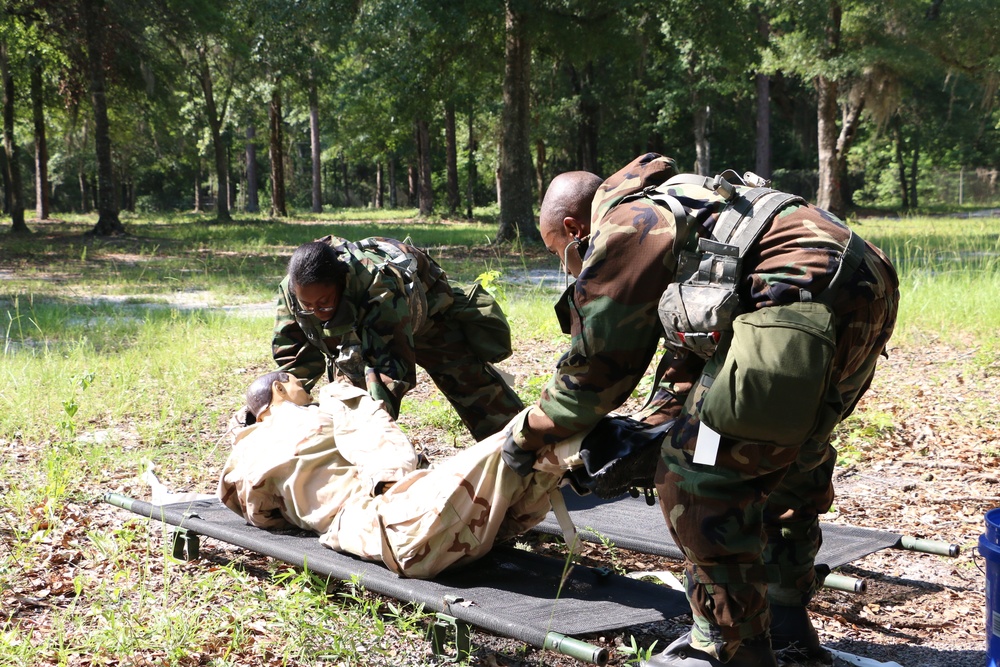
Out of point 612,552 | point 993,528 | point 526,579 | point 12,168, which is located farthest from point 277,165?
point 993,528

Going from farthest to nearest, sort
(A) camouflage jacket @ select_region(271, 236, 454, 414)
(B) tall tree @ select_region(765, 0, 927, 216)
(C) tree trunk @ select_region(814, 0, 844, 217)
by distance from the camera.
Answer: (C) tree trunk @ select_region(814, 0, 844, 217), (B) tall tree @ select_region(765, 0, 927, 216), (A) camouflage jacket @ select_region(271, 236, 454, 414)

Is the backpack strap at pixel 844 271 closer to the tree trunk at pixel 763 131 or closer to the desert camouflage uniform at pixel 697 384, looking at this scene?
the desert camouflage uniform at pixel 697 384

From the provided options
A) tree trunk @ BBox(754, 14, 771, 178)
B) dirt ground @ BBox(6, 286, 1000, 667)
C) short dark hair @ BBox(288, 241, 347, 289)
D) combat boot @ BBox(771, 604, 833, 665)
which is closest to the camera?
combat boot @ BBox(771, 604, 833, 665)

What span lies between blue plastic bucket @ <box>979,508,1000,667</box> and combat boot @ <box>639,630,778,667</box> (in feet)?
2.06

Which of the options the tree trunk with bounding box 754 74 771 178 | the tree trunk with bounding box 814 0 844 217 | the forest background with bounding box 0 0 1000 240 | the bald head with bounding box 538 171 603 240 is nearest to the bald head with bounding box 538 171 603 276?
Answer: the bald head with bounding box 538 171 603 240

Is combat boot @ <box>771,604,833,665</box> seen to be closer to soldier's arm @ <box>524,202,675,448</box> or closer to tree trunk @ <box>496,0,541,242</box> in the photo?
soldier's arm @ <box>524,202,675,448</box>

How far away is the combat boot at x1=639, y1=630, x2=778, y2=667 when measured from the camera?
2.66 metres

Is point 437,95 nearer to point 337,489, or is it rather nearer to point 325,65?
point 325,65

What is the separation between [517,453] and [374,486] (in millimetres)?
789

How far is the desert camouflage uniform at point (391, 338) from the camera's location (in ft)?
14.0

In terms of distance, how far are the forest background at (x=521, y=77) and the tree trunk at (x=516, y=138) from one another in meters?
0.04

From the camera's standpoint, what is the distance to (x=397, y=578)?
3293 mm

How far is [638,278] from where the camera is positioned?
2.62 meters

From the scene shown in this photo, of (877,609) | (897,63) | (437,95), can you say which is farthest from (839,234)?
(897,63)
